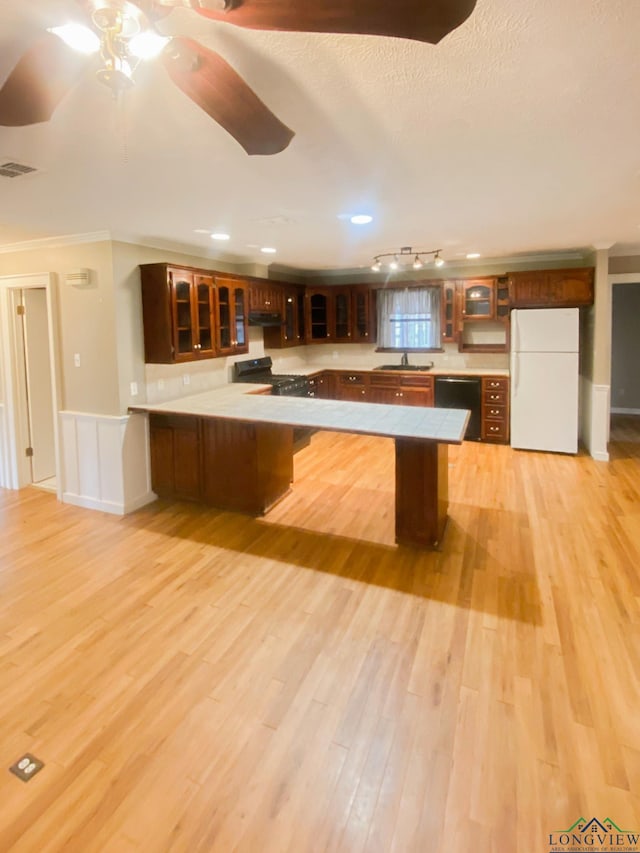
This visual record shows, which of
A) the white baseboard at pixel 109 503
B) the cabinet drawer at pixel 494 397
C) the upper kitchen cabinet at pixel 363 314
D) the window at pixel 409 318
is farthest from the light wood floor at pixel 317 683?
the upper kitchen cabinet at pixel 363 314

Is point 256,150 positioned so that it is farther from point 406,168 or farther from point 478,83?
point 406,168

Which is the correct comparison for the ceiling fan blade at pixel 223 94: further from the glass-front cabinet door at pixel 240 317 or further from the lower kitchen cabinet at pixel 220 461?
the glass-front cabinet door at pixel 240 317

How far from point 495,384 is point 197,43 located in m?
5.54

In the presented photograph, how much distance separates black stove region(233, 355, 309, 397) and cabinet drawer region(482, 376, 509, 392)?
231 centimetres

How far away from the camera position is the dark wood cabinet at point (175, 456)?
4.30m

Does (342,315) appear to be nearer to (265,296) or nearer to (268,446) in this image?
(265,296)

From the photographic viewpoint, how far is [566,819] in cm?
159

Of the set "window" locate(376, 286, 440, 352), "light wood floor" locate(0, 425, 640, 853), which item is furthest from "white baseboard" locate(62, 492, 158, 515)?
"window" locate(376, 286, 440, 352)

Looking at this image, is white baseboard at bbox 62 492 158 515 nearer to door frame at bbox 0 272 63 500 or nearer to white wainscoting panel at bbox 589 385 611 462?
door frame at bbox 0 272 63 500

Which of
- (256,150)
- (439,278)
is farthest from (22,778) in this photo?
(439,278)

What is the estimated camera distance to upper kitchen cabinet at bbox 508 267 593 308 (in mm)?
5480

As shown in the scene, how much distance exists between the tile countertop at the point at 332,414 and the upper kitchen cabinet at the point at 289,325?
6.37 feet

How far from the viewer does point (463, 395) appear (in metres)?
6.26

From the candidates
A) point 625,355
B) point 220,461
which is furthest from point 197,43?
point 625,355
